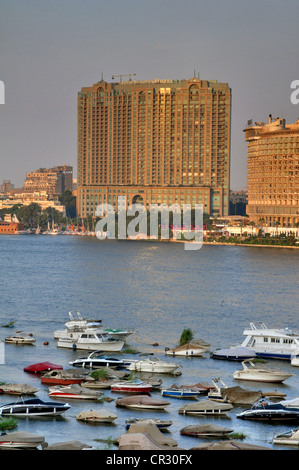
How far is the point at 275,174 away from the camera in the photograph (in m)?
157

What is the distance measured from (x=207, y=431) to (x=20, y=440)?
5.17m

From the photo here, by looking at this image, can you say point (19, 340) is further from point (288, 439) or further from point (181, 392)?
point (288, 439)

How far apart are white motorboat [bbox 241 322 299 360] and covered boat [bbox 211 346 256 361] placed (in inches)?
23.8

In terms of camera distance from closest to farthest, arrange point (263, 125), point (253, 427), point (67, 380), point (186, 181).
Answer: point (253, 427), point (67, 380), point (263, 125), point (186, 181)

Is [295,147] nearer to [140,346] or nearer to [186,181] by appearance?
[186,181]

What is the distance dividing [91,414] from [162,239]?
449 ft

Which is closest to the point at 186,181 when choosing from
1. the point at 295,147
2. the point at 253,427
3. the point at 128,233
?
the point at 128,233

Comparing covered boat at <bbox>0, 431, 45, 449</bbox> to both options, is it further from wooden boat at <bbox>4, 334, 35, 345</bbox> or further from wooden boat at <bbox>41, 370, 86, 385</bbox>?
wooden boat at <bbox>4, 334, 35, 345</bbox>

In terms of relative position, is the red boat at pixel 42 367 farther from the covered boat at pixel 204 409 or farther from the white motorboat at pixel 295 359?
the white motorboat at pixel 295 359

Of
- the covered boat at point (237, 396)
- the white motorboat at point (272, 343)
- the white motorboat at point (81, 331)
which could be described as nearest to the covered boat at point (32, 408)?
the covered boat at point (237, 396)

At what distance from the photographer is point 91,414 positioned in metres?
24.9

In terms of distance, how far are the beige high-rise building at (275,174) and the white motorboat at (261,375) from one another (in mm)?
119279

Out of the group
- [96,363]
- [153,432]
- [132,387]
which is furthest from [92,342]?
[153,432]
